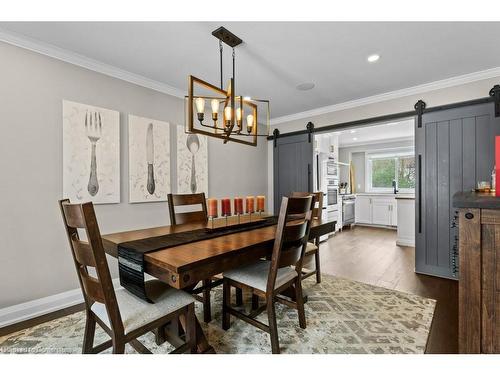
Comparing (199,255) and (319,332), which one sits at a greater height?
(199,255)

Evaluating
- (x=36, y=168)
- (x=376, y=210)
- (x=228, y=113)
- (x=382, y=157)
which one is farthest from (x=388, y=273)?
(x=382, y=157)

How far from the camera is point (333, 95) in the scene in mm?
3400

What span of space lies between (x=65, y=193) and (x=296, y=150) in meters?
3.38

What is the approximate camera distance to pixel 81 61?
236 cm

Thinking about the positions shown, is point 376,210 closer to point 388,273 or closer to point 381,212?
point 381,212

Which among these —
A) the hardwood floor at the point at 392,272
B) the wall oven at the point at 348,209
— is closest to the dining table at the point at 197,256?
the hardwood floor at the point at 392,272

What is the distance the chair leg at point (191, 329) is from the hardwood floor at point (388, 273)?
5.08 feet

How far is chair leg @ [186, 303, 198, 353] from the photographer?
4.50 ft

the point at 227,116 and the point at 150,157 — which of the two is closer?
the point at 227,116

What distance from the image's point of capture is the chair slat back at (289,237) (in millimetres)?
1479

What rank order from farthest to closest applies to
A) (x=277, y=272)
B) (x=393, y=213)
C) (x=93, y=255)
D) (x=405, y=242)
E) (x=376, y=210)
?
1. (x=376, y=210)
2. (x=393, y=213)
3. (x=405, y=242)
4. (x=277, y=272)
5. (x=93, y=255)

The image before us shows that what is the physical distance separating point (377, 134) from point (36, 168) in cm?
641

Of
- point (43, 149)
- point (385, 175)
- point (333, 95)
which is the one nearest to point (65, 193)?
point (43, 149)
